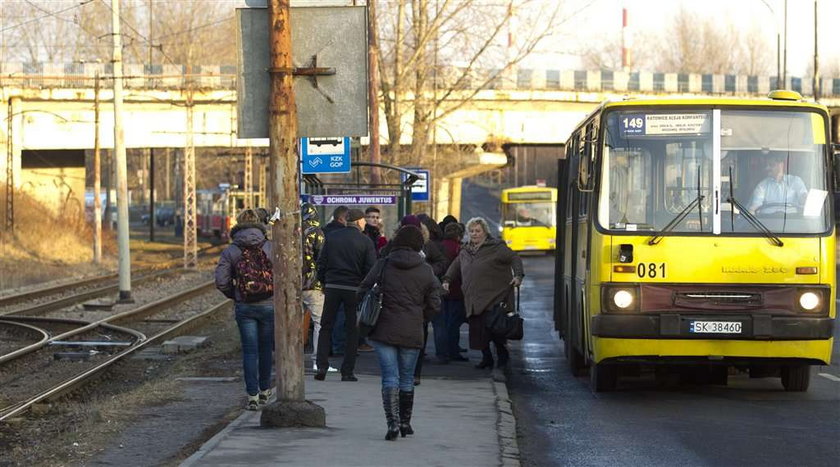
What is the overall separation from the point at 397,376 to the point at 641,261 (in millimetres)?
3721

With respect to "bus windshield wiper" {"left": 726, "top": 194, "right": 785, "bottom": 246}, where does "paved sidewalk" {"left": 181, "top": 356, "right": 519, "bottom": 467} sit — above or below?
below

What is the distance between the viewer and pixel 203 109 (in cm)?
5431

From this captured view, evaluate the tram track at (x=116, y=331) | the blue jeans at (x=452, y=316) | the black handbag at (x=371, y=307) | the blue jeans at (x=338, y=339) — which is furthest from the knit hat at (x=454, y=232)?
the black handbag at (x=371, y=307)

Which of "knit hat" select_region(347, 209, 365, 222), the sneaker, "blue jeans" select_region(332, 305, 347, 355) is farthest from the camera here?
"blue jeans" select_region(332, 305, 347, 355)

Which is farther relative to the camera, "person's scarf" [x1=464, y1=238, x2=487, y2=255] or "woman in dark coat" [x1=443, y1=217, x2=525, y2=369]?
"person's scarf" [x1=464, y1=238, x2=487, y2=255]

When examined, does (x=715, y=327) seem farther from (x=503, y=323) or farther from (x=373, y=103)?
(x=373, y=103)

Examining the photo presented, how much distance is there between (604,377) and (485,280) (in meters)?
2.33

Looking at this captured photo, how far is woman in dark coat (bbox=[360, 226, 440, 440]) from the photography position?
10.4 m

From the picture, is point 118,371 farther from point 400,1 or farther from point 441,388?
point 400,1

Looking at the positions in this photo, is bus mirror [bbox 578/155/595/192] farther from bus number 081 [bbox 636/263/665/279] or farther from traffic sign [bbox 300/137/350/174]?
traffic sign [bbox 300/137/350/174]

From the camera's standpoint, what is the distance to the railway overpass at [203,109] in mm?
Answer: 51594

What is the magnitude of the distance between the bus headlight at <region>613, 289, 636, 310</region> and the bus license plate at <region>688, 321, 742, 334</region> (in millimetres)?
568

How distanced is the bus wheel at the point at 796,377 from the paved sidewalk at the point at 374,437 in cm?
280

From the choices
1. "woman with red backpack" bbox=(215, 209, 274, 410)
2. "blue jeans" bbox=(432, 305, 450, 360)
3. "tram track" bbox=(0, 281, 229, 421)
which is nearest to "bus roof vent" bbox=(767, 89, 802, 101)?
"blue jeans" bbox=(432, 305, 450, 360)
